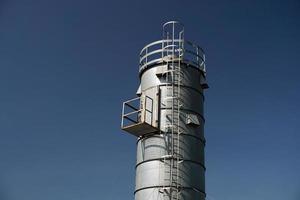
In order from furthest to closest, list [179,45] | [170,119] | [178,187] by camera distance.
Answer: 1. [179,45]
2. [170,119]
3. [178,187]

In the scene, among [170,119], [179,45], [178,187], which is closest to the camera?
[178,187]

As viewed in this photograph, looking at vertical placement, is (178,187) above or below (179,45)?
below

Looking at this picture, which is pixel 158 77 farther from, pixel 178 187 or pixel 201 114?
pixel 178 187

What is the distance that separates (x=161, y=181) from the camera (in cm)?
2177

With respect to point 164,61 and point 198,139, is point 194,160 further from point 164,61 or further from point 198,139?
point 164,61

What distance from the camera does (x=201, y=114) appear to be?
24.3 meters

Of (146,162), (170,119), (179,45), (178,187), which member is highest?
(179,45)

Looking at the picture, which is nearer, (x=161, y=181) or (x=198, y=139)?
(x=161, y=181)

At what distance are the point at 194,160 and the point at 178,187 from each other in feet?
5.97

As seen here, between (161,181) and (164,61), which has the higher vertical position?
(164,61)

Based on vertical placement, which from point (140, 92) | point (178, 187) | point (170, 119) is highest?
point (140, 92)

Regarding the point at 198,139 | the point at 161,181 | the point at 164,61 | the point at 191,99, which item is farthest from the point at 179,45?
the point at 161,181

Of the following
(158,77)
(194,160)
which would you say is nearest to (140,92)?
(158,77)

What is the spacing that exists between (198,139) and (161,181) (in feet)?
10.7
